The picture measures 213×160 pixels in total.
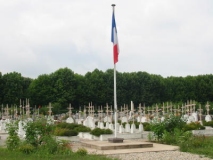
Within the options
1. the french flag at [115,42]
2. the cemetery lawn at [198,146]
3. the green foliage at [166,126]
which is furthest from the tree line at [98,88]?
the cemetery lawn at [198,146]

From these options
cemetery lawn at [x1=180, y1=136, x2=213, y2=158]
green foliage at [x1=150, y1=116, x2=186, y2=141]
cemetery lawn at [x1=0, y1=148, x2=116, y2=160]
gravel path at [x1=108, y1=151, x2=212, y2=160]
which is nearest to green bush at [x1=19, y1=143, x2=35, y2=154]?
cemetery lawn at [x1=0, y1=148, x2=116, y2=160]

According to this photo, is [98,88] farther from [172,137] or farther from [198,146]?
[198,146]

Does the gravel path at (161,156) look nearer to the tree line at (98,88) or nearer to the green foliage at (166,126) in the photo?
the green foliage at (166,126)

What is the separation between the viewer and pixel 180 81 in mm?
53719

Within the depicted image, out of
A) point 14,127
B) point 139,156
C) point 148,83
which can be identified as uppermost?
point 148,83

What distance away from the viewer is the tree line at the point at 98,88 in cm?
4866

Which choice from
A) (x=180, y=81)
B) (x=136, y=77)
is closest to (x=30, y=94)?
(x=136, y=77)

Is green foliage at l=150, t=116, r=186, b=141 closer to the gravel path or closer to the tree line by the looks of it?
the gravel path

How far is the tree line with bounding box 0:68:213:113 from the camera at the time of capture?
Answer: 48656 millimetres

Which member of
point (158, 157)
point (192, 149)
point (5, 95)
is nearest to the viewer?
point (158, 157)

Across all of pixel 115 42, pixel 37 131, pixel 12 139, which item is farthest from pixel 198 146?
pixel 12 139

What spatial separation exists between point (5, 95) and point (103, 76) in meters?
13.2

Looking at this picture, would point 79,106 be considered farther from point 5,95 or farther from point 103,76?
point 5,95

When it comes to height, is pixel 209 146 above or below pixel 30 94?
below
